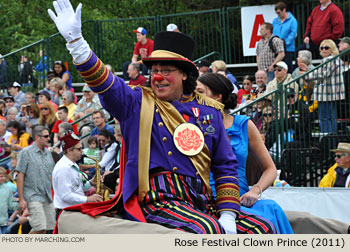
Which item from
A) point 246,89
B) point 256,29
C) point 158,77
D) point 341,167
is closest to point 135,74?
point 246,89

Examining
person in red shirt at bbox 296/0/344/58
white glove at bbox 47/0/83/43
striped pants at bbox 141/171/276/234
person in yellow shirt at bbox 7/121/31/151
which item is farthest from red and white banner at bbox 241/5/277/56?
white glove at bbox 47/0/83/43

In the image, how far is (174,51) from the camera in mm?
4867

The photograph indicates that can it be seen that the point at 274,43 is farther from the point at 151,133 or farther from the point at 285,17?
the point at 151,133

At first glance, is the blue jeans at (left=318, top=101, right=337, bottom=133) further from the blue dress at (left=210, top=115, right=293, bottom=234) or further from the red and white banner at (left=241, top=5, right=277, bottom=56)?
the blue dress at (left=210, top=115, right=293, bottom=234)

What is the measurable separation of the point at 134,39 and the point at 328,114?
1007 cm

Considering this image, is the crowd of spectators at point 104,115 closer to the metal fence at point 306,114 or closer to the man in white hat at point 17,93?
the metal fence at point 306,114

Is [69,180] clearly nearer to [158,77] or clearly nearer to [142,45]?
[158,77]

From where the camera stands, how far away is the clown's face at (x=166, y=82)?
15.7ft

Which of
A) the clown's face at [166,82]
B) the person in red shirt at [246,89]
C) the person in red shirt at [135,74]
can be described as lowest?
the clown's face at [166,82]

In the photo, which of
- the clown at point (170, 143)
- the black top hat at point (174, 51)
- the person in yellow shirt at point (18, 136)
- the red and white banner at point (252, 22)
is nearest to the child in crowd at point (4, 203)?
the person in yellow shirt at point (18, 136)

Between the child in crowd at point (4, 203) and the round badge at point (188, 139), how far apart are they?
679 centimetres
